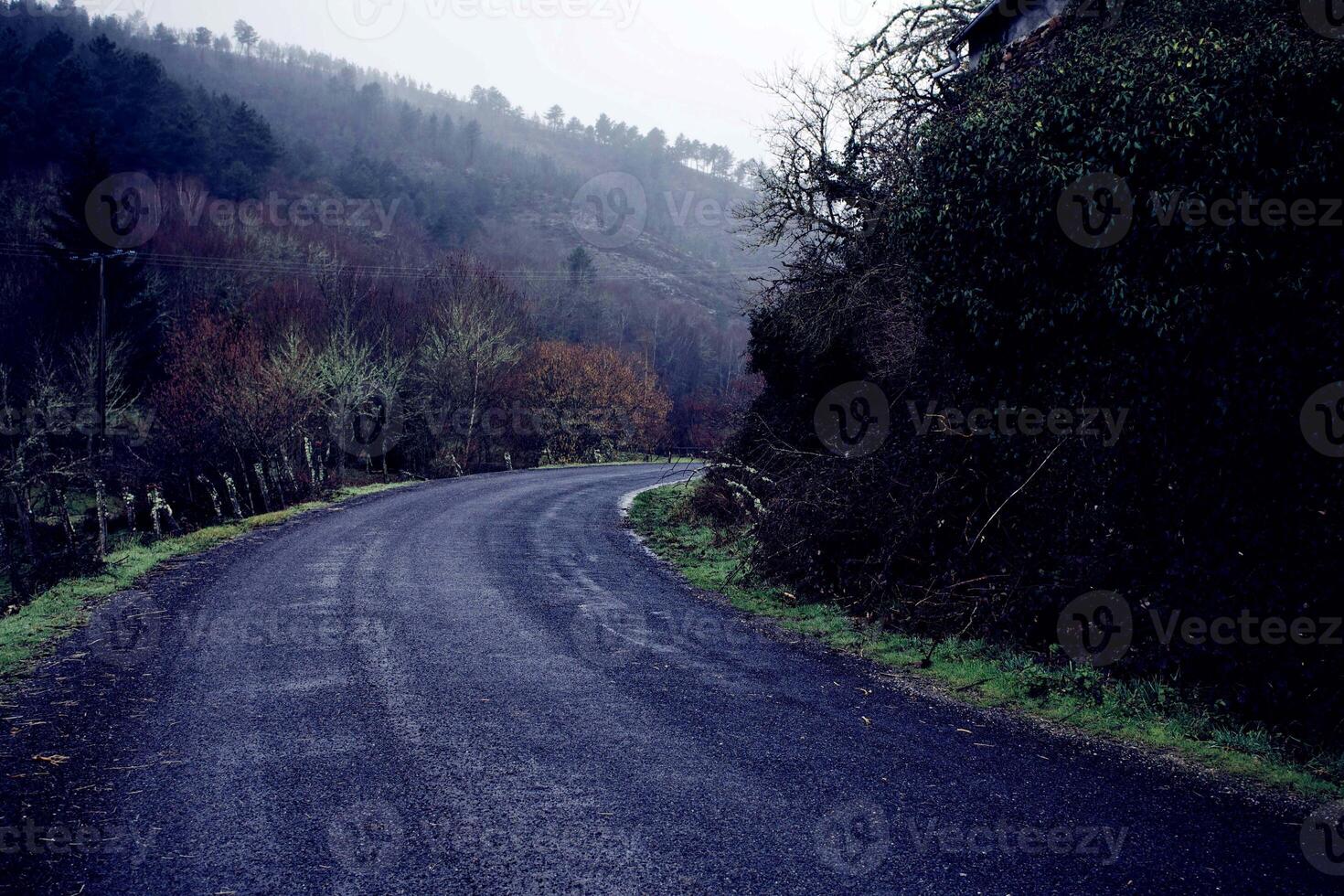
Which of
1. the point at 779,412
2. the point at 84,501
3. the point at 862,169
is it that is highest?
the point at 862,169

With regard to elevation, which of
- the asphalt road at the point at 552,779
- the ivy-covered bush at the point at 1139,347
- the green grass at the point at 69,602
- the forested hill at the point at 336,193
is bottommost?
the asphalt road at the point at 552,779

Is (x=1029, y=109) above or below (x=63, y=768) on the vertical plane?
above

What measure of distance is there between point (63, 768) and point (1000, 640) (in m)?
7.24

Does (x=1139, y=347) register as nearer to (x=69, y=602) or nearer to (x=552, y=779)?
(x=552, y=779)

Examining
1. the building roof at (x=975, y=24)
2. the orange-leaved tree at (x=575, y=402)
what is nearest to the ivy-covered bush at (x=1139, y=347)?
the building roof at (x=975, y=24)

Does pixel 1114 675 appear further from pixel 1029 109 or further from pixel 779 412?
pixel 779 412

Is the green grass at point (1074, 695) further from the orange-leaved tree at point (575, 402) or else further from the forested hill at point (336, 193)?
the orange-leaved tree at point (575, 402)

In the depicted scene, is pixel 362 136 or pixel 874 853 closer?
pixel 874 853

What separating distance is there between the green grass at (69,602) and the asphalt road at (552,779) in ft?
1.13

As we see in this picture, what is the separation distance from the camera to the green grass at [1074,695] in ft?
16.6

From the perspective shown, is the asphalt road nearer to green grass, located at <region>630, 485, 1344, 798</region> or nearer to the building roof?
green grass, located at <region>630, 485, 1344, 798</region>

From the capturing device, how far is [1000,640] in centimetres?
753

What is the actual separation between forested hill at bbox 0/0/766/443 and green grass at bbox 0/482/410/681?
39.4 ft

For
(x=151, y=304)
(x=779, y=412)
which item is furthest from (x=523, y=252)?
(x=779, y=412)
